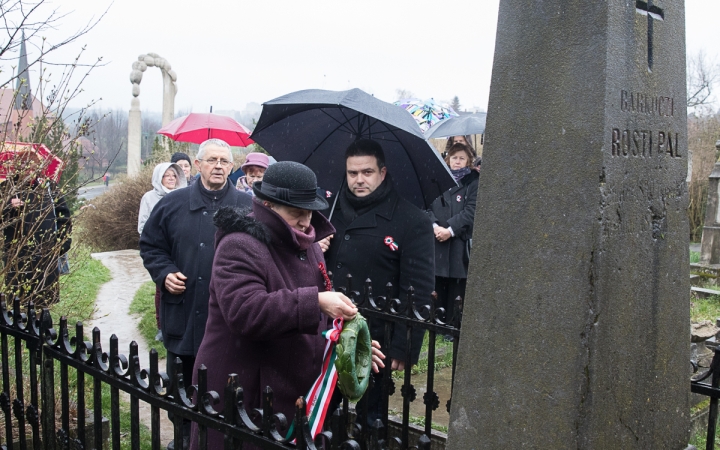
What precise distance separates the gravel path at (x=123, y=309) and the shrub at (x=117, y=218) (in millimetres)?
944

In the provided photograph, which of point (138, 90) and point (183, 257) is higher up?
point (138, 90)

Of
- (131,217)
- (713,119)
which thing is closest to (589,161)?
(131,217)

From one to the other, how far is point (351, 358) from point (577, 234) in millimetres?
1037

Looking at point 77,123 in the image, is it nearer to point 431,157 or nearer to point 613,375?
point 431,157

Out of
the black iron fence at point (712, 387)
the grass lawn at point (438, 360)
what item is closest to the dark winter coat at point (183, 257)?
the grass lawn at point (438, 360)

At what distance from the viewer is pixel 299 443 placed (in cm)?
212

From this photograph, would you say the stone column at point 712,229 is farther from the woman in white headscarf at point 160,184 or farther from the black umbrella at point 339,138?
the black umbrella at point 339,138

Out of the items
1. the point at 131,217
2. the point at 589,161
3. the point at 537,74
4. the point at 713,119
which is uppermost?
the point at 713,119

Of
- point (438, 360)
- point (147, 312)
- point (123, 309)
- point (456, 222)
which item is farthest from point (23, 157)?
point (123, 309)

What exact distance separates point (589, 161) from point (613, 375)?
61 cm

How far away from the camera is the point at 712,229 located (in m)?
11.4

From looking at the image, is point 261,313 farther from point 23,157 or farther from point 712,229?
point 712,229

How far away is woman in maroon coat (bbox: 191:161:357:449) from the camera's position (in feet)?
8.48

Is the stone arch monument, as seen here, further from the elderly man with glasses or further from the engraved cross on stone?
the engraved cross on stone
